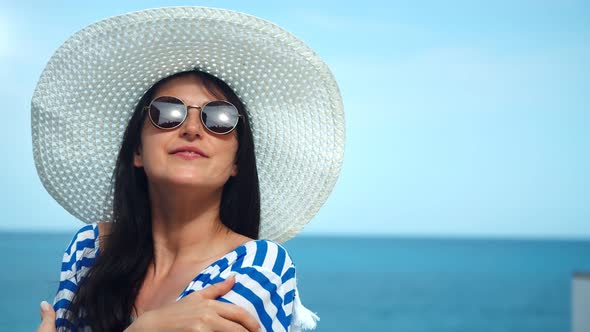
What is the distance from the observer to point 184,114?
237 cm

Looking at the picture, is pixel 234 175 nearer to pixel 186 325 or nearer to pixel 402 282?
pixel 186 325

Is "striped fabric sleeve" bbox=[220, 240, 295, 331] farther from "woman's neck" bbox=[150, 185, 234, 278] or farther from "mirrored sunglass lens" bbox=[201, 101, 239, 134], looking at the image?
"mirrored sunglass lens" bbox=[201, 101, 239, 134]

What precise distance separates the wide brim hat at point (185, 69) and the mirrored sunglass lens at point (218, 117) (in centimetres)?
21

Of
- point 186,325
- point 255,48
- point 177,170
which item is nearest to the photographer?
point 186,325

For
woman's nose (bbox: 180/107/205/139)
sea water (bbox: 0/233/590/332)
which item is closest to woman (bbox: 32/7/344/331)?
woman's nose (bbox: 180/107/205/139)

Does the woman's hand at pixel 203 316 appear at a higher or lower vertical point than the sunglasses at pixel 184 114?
lower

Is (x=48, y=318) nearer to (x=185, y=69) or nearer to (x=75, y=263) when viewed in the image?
(x=75, y=263)

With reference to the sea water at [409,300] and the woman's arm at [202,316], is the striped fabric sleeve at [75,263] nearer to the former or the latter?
the woman's arm at [202,316]

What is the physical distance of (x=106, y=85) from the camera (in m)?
2.66

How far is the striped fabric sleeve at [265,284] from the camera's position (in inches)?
79.1

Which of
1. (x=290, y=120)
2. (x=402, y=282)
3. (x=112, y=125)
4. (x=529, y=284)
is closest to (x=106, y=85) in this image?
(x=112, y=125)

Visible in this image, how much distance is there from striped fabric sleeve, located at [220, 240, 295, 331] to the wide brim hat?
2.08ft

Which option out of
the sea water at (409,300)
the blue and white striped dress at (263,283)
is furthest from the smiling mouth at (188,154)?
the sea water at (409,300)

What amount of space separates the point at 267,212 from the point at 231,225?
0.96ft
